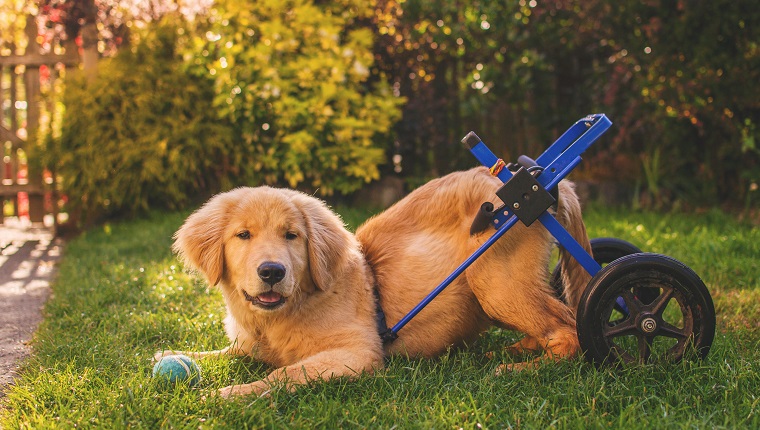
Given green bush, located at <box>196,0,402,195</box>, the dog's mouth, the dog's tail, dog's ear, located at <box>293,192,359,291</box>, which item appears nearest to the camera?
the dog's mouth

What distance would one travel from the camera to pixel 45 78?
33.3 ft

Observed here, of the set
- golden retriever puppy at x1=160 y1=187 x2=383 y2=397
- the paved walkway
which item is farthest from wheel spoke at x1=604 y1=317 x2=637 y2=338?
the paved walkway

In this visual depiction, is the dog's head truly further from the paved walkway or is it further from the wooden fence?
the wooden fence

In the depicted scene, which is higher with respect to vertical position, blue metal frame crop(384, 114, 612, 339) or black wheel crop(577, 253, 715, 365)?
blue metal frame crop(384, 114, 612, 339)

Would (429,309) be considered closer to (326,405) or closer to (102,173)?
(326,405)

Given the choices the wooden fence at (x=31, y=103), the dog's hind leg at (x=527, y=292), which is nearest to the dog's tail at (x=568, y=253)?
the dog's hind leg at (x=527, y=292)

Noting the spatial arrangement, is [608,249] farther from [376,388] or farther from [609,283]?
[376,388]

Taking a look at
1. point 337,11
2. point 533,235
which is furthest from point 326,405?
point 337,11

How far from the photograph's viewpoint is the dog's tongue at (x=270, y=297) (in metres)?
2.98

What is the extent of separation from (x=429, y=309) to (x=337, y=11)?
547cm

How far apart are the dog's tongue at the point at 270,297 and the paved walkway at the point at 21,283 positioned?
1.16 meters

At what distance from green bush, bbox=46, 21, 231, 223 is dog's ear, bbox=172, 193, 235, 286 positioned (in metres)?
4.71

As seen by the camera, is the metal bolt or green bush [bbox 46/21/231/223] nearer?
the metal bolt

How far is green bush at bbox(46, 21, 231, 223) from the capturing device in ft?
25.6
